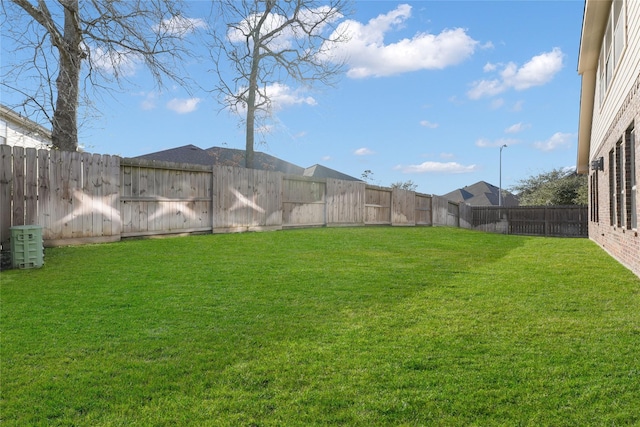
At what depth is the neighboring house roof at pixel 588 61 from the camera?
9164 millimetres

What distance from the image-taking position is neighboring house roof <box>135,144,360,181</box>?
24.4 meters

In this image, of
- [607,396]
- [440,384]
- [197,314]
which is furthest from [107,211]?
A: [607,396]

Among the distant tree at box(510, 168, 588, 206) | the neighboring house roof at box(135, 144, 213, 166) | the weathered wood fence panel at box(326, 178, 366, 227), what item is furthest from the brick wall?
the neighboring house roof at box(135, 144, 213, 166)

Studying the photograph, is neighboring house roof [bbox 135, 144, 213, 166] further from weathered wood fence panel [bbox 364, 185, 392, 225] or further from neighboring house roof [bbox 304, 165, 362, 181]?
weathered wood fence panel [bbox 364, 185, 392, 225]

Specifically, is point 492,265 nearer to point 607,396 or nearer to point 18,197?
point 607,396

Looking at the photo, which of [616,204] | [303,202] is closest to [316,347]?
[616,204]

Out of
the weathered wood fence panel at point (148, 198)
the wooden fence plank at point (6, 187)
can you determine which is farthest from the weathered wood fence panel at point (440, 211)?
the wooden fence plank at point (6, 187)

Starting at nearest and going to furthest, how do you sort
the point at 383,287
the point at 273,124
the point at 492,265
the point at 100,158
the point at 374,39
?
the point at 383,287
the point at 492,265
the point at 100,158
the point at 374,39
the point at 273,124

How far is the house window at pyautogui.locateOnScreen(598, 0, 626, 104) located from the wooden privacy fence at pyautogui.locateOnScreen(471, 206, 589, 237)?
9729 mm

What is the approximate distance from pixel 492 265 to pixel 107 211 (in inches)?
284

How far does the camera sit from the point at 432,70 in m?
11.8

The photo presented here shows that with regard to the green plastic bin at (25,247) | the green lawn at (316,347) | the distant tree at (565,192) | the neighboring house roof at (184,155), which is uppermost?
the neighboring house roof at (184,155)

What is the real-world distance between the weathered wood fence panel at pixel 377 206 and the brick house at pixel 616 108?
6.74 meters

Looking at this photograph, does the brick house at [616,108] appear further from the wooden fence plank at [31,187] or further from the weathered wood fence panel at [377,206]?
the wooden fence plank at [31,187]
